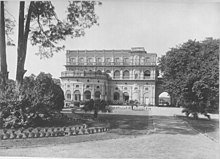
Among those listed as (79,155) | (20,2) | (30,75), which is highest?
(20,2)

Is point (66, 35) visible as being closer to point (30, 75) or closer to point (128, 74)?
point (30, 75)

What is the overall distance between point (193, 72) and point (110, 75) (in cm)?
202

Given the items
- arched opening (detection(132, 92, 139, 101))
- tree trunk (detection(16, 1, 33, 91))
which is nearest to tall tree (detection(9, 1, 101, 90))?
tree trunk (detection(16, 1, 33, 91))

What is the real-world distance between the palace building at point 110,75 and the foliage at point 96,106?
13cm

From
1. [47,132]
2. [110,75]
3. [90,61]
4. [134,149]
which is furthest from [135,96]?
[47,132]

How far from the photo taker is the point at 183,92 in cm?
621

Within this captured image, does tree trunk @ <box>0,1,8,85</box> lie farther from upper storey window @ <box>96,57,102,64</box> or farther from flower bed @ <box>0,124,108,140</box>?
upper storey window @ <box>96,57,102,64</box>

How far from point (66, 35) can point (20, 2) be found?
3.87 ft

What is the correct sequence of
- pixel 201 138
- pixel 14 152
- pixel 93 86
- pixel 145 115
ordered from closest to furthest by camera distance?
pixel 14 152, pixel 201 138, pixel 93 86, pixel 145 115

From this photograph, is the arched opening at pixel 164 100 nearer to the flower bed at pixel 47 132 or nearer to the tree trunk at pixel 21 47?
the flower bed at pixel 47 132

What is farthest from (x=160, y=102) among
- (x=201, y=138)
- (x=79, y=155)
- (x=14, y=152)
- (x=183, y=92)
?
(x=14, y=152)

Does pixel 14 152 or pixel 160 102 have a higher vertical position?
pixel 160 102

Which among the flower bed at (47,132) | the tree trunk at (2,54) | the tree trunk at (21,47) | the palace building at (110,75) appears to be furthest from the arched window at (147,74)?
the tree trunk at (2,54)

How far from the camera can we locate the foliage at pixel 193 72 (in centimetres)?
486
